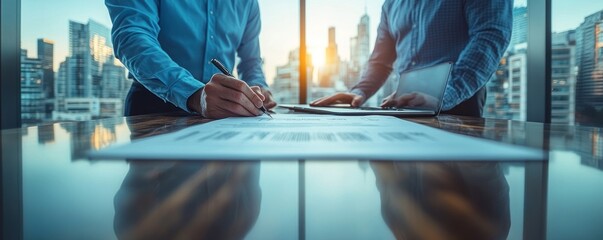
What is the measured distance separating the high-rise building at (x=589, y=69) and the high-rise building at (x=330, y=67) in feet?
6.03

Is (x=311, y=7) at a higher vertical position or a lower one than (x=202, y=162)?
higher

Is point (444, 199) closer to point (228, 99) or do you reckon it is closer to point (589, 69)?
point (228, 99)

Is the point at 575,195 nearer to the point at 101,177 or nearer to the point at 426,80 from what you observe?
the point at 101,177

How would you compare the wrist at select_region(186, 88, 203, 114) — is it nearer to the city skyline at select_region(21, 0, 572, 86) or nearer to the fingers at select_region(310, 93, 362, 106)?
the fingers at select_region(310, 93, 362, 106)

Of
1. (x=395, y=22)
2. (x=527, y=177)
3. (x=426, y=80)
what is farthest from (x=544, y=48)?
(x=527, y=177)

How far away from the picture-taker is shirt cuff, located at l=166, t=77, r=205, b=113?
0.74 metres

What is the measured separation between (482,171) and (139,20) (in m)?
0.90

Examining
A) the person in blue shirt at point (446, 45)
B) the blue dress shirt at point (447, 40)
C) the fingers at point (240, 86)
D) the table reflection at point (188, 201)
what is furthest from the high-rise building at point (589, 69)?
the table reflection at point (188, 201)

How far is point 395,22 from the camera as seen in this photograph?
5.08 ft

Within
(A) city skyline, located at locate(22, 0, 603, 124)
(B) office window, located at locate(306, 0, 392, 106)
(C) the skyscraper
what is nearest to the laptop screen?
(A) city skyline, located at locate(22, 0, 603, 124)

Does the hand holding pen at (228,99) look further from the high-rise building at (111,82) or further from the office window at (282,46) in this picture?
the high-rise building at (111,82)

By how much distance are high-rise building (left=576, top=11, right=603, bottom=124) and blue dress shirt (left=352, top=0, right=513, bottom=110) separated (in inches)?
41.9

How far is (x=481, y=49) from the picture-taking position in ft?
3.83

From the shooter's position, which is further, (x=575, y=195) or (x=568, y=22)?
(x=568, y=22)
